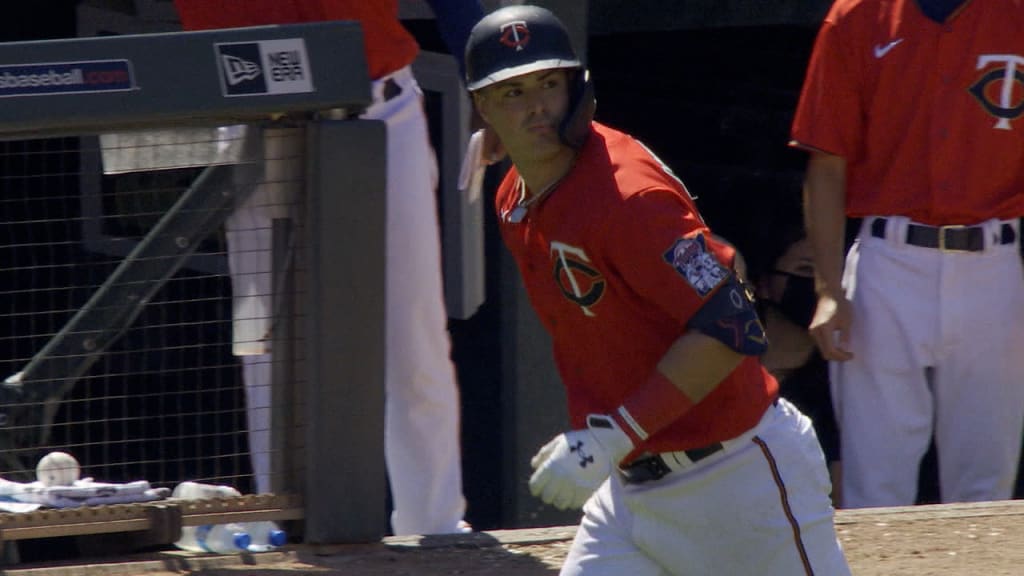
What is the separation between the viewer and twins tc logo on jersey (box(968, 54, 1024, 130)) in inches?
179

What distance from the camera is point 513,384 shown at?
612cm

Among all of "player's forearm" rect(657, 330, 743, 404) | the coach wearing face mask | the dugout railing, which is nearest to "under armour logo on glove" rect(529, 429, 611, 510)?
"player's forearm" rect(657, 330, 743, 404)

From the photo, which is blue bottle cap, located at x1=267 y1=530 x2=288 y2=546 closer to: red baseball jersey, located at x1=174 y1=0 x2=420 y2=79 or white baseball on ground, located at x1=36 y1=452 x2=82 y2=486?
white baseball on ground, located at x1=36 y1=452 x2=82 y2=486

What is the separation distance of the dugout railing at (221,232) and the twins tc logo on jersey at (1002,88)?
1.58 metres

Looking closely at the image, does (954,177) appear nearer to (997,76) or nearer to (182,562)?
(997,76)

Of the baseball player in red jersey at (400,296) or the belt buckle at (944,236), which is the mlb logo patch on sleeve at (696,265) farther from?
the belt buckle at (944,236)

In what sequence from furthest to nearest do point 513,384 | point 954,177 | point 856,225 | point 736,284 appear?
1. point 856,225
2. point 513,384
3. point 954,177
4. point 736,284

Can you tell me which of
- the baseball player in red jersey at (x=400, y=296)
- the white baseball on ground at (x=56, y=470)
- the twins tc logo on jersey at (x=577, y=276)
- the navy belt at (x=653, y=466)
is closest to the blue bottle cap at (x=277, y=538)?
the baseball player in red jersey at (x=400, y=296)

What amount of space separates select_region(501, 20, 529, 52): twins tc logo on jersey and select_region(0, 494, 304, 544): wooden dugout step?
59.5 inches

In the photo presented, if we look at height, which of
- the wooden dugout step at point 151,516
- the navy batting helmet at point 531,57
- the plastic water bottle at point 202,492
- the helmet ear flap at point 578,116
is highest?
the navy batting helmet at point 531,57

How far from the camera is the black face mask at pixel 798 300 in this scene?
6.28 metres

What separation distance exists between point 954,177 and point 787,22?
2702 mm

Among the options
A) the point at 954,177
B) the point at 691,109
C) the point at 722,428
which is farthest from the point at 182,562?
the point at 691,109

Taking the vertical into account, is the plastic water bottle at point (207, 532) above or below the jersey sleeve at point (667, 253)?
below
